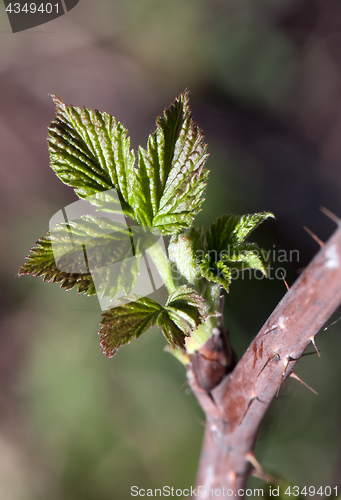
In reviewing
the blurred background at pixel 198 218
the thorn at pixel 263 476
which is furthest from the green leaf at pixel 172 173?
the blurred background at pixel 198 218

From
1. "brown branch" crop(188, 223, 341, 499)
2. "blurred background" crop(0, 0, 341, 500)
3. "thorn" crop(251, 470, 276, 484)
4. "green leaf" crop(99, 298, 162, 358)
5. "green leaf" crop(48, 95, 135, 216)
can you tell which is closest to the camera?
"brown branch" crop(188, 223, 341, 499)

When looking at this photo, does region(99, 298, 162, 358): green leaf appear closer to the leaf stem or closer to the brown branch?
the leaf stem

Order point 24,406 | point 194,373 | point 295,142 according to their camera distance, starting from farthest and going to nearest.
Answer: point 295,142 < point 24,406 < point 194,373

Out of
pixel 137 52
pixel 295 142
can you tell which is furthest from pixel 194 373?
pixel 137 52

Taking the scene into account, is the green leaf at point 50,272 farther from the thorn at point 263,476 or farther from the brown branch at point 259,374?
the thorn at point 263,476

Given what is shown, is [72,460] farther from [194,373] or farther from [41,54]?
[41,54]

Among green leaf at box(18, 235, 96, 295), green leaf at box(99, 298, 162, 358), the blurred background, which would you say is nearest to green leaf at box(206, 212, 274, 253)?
green leaf at box(99, 298, 162, 358)
